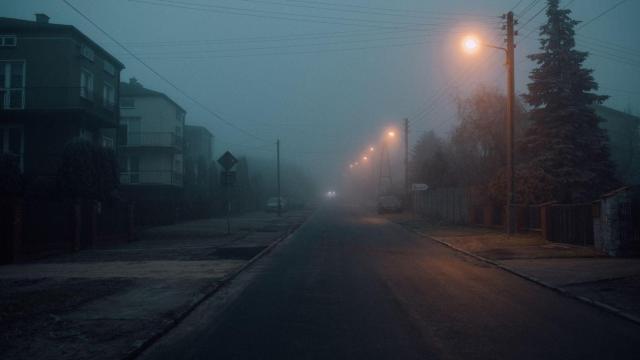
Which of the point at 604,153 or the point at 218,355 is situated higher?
the point at 604,153

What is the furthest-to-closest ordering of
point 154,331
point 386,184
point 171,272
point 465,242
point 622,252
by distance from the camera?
1. point 386,184
2. point 465,242
3. point 622,252
4. point 171,272
5. point 154,331

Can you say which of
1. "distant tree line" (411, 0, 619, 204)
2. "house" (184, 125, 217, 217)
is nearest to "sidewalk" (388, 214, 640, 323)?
"distant tree line" (411, 0, 619, 204)

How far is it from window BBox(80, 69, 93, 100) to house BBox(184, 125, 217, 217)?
43.8ft

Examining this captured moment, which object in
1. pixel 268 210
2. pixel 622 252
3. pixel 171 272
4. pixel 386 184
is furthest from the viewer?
pixel 386 184

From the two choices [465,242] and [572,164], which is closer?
[465,242]

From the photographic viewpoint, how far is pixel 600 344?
24.2 ft

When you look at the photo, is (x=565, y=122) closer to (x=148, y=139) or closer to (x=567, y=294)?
(x=567, y=294)

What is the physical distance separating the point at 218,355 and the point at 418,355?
2.30 meters

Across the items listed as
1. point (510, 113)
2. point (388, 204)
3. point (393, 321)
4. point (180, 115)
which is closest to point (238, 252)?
point (393, 321)

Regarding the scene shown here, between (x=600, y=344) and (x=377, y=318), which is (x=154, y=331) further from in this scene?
(x=600, y=344)

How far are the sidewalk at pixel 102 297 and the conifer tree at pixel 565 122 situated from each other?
56.4ft

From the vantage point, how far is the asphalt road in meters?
7.11

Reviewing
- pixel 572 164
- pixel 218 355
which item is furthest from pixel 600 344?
pixel 572 164

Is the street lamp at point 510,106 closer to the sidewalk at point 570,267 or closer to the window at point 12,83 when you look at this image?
the sidewalk at point 570,267
